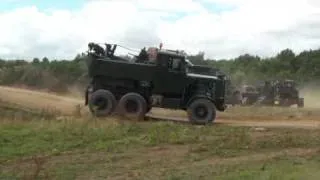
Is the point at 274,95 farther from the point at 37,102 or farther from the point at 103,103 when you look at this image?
the point at 103,103

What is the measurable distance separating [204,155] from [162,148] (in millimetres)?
1544

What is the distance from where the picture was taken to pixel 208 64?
59.2 m

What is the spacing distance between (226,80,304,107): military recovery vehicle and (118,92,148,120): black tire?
23078 mm

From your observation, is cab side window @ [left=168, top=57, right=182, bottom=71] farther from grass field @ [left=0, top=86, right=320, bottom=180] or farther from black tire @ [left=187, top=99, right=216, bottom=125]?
grass field @ [left=0, top=86, right=320, bottom=180]

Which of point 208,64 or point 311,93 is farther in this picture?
point 311,93

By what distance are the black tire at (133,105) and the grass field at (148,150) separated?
8.08 feet

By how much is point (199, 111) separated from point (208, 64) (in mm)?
33983

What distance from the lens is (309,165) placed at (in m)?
14.4

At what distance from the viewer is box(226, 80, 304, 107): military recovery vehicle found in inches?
1903

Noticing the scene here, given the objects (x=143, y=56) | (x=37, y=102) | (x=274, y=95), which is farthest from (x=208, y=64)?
(x=143, y=56)

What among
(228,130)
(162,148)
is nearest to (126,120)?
(228,130)

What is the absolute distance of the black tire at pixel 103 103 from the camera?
2544 cm

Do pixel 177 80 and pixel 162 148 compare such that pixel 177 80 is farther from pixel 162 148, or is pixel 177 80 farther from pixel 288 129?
pixel 162 148

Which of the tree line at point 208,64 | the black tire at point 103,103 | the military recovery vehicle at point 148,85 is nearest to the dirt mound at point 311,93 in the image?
the tree line at point 208,64
